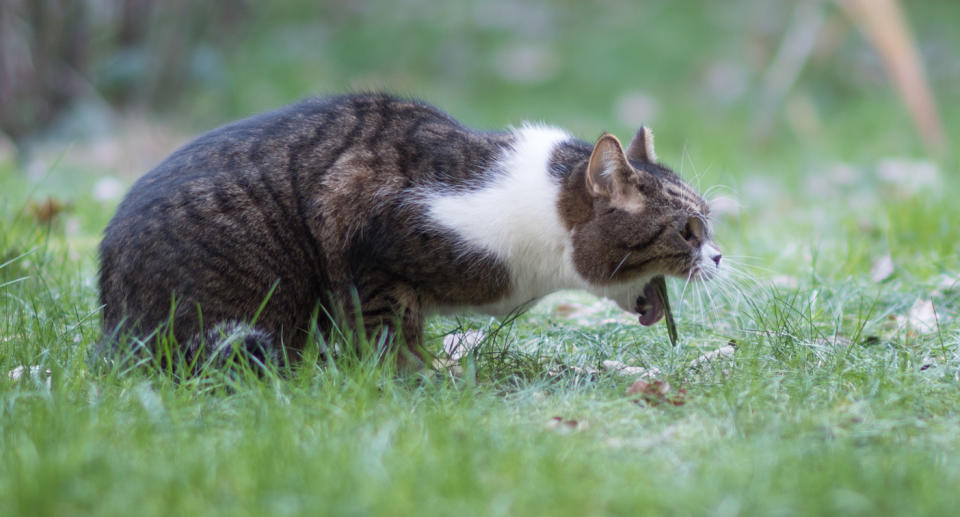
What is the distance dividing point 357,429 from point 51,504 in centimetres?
60

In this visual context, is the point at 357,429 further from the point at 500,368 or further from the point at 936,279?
the point at 936,279

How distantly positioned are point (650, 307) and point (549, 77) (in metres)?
5.85

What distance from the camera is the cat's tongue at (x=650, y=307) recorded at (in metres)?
2.80

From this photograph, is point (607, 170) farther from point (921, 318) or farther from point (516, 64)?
point (516, 64)

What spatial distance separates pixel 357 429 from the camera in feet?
6.33

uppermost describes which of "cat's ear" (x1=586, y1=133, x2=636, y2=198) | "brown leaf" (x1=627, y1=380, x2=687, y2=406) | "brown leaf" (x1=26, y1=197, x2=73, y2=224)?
"cat's ear" (x1=586, y1=133, x2=636, y2=198)

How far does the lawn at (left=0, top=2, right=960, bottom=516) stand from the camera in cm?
160

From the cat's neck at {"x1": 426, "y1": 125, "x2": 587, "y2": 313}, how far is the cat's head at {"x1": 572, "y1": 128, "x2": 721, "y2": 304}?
6 centimetres

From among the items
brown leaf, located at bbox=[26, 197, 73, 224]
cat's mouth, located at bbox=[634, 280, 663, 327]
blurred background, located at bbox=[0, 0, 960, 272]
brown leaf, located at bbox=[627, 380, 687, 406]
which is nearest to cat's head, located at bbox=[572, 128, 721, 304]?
cat's mouth, located at bbox=[634, 280, 663, 327]

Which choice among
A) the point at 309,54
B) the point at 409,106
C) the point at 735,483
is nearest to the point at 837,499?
the point at 735,483

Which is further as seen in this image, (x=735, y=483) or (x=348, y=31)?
(x=348, y=31)

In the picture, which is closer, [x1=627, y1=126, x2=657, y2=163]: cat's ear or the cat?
the cat

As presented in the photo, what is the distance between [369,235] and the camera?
8.40 feet

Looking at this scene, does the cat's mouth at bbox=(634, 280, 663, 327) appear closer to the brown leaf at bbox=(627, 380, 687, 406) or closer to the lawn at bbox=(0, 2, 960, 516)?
the lawn at bbox=(0, 2, 960, 516)
